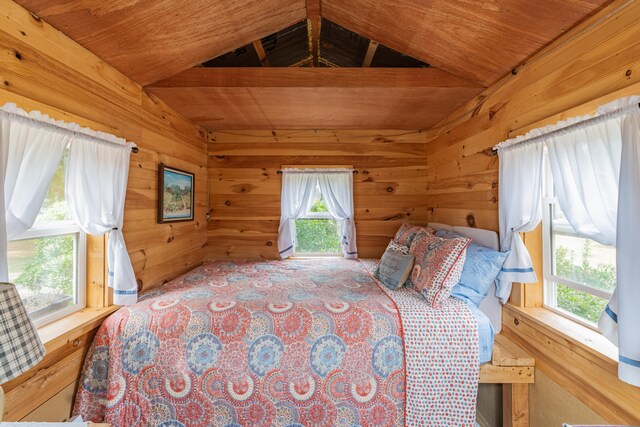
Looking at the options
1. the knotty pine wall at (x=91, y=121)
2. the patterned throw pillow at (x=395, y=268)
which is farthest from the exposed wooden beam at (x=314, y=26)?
the patterned throw pillow at (x=395, y=268)

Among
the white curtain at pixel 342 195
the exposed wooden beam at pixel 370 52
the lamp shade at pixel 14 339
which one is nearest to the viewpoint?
the lamp shade at pixel 14 339

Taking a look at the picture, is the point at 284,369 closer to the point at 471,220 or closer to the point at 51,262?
the point at 51,262

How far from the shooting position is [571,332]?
1.30 metres

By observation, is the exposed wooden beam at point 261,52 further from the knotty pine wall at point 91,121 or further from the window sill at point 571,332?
the window sill at point 571,332

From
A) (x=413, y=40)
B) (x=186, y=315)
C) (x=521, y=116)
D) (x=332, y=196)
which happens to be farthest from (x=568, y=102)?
(x=186, y=315)

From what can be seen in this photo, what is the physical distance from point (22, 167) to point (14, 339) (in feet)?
2.73

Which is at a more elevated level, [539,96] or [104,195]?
[539,96]

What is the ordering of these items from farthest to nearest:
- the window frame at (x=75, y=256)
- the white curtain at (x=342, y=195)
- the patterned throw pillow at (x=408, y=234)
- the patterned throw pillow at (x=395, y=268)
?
the white curtain at (x=342, y=195)
the patterned throw pillow at (x=408, y=234)
the patterned throw pillow at (x=395, y=268)
the window frame at (x=75, y=256)

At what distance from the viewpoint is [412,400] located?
1423mm

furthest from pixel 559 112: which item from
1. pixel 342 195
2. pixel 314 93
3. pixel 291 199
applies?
pixel 291 199

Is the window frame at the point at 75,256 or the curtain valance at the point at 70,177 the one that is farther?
the window frame at the point at 75,256

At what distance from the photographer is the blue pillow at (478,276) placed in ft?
5.46

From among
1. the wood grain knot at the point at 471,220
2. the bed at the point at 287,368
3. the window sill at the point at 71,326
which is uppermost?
the wood grain knot at the point at 471,220

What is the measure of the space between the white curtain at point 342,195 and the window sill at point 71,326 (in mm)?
2087
